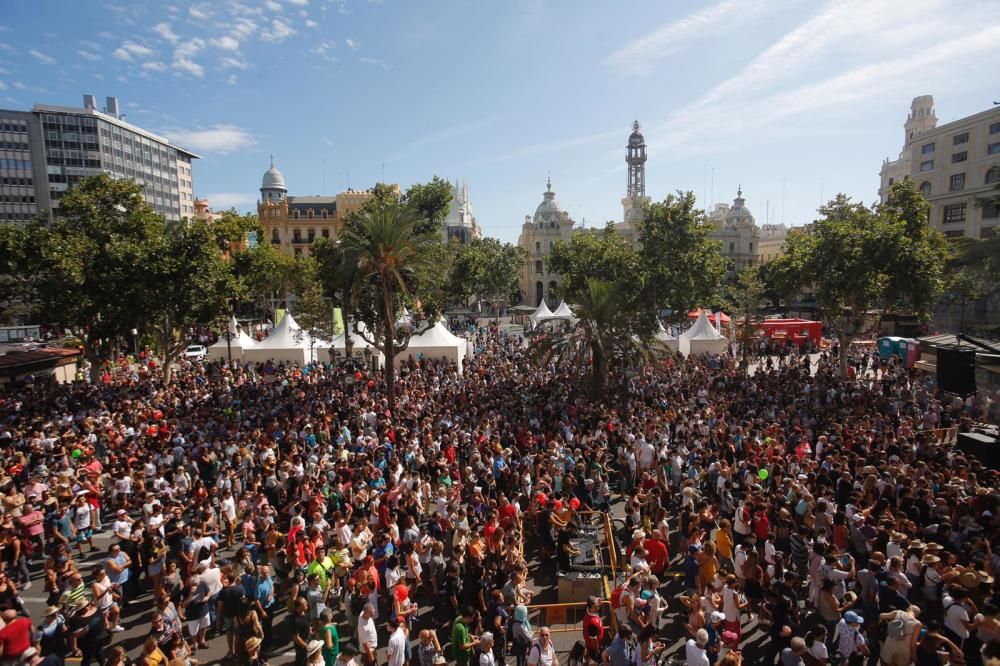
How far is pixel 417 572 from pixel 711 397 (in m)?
12.9

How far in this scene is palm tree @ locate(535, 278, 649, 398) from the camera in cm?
1772

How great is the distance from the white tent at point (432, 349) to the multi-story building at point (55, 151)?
160 feet

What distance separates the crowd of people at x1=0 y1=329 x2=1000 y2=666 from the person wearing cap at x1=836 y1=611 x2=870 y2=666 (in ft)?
0.09

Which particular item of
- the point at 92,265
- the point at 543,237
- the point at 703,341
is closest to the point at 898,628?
the point at 703,341

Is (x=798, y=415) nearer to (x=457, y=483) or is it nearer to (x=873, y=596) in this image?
(x=873, y=596)

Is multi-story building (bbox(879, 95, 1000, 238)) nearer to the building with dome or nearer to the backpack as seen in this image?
the backpack

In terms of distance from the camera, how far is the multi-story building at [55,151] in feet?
215

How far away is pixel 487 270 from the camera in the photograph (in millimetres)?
56125

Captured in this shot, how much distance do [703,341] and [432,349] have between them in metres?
13.8

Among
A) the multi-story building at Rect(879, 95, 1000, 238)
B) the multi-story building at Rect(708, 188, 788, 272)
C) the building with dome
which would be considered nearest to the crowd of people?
the multi-story building at Rect(879, 95, 1000, 238)

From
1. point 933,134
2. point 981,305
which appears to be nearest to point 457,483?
point 981,305

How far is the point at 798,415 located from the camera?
14812 mm

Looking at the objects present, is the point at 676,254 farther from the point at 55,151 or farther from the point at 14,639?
the point at 55,151

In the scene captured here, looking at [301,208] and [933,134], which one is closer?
[933,134]
